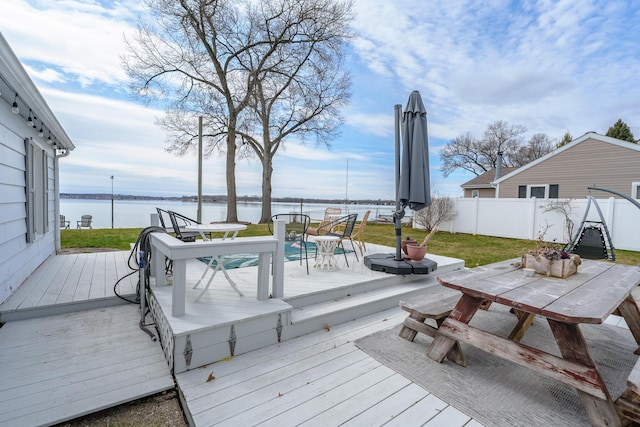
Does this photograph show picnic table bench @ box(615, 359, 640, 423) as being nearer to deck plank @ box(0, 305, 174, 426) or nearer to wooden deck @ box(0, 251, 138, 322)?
deck plank @ box(0, 305, 174, 426)

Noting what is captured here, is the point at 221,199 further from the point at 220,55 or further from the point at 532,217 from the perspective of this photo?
the point at 532,217

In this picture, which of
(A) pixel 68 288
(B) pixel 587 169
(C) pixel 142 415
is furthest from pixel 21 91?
(B) pixel 587 169

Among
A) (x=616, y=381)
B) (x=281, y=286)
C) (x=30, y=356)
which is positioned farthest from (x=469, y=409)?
(x=30, y=356)

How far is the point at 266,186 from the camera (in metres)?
13.6

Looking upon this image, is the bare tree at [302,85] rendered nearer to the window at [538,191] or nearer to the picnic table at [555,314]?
the window at [538,191]

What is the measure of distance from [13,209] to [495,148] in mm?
28053

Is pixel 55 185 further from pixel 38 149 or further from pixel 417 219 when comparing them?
pixel 417 219

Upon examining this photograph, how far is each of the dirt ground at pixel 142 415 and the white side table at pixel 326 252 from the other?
2.40 meters

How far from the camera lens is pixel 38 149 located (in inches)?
175

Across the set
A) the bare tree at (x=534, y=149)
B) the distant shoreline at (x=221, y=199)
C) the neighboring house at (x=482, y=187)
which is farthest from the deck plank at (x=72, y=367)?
the bare tree at (x=534, y=149)

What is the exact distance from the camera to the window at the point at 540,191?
1195 cm

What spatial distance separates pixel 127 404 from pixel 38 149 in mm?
4647

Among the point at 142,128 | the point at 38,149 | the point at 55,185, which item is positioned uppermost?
the point at 142,128

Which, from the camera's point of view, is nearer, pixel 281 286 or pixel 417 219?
pixel 281 286
